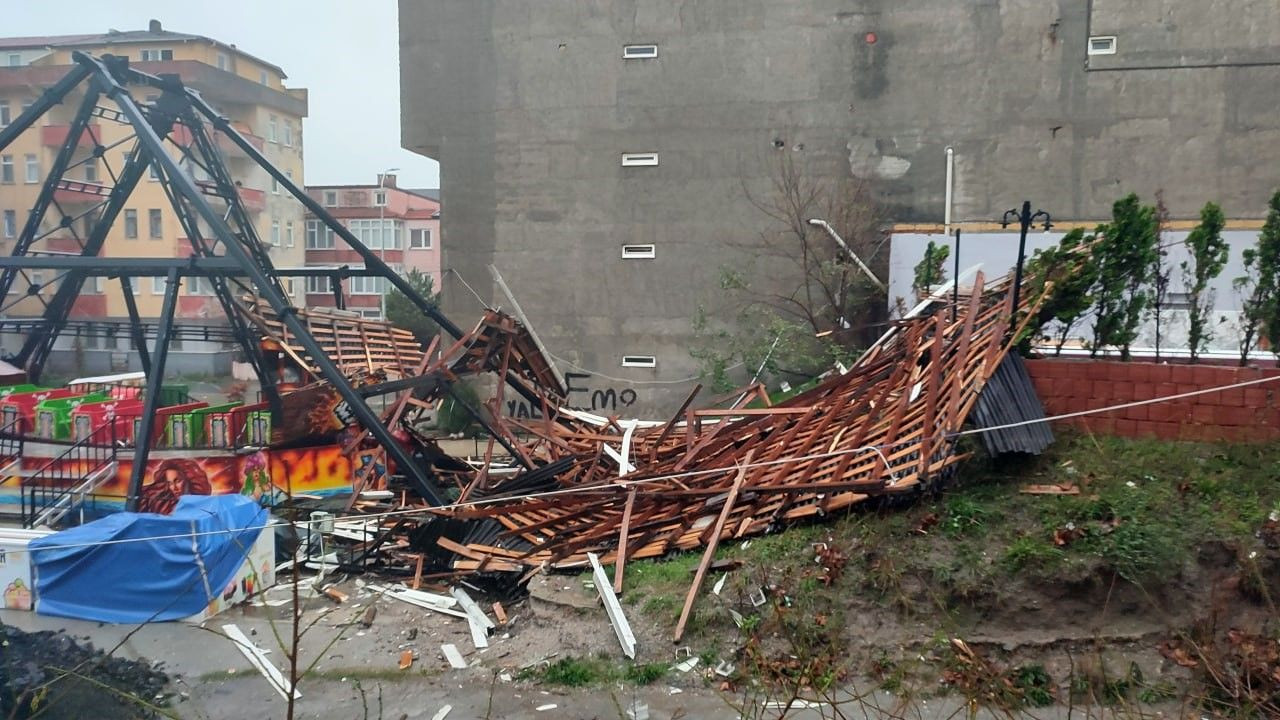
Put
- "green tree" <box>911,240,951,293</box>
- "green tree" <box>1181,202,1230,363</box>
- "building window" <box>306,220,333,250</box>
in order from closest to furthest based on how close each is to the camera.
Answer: "green tree" <box>1181,202,1230,363</box> < "green tree" <box>911,240,951,293</box> < "building window" <box>306,220,333,250</box>

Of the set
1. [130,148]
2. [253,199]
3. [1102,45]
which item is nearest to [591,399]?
[1102,45]

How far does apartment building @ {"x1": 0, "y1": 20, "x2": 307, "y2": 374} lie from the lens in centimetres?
2745

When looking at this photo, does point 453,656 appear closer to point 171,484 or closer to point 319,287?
point 171,484

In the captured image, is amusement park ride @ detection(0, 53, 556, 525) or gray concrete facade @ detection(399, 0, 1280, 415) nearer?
amusement park ride @ detection(0, 53, 556, 525)

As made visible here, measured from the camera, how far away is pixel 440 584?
34.3 ft

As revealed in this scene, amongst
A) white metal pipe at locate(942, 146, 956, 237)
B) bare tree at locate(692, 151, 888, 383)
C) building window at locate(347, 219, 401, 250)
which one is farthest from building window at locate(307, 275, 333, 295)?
white metal pipe at locate(942, 146, 956, 237)

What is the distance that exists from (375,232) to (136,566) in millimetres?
33973

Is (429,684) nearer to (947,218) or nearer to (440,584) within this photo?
(440,584)

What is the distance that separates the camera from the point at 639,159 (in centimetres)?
2245

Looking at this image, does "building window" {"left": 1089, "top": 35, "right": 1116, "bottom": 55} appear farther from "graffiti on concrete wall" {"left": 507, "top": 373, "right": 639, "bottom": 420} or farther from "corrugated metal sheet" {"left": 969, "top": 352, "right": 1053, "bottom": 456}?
"corrugated metal sheet" {"left": 969, "top": 352, "right": 1053, "bottom": 456}

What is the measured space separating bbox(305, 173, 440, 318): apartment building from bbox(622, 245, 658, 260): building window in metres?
19.8

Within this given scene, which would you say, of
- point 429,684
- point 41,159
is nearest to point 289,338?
point 429,684

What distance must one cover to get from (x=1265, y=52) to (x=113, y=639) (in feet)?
77.8

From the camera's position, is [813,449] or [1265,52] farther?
[1265,52]
